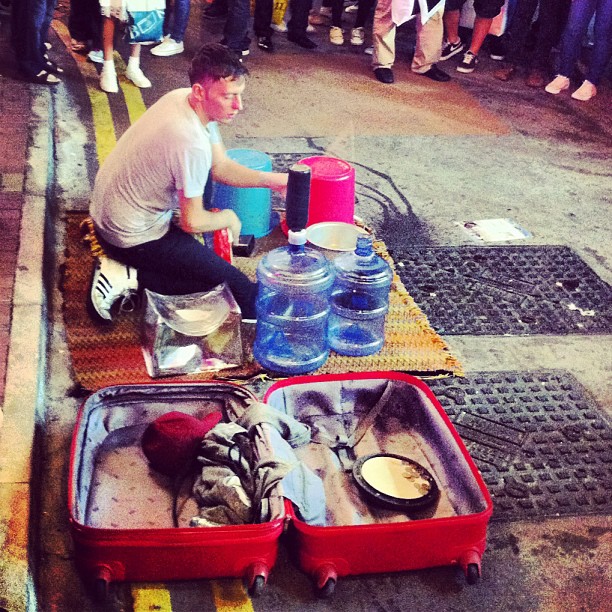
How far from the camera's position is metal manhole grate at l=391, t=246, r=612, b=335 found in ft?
15.6

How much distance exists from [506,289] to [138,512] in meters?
2.85

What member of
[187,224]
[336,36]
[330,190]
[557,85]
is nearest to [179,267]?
[187,224]

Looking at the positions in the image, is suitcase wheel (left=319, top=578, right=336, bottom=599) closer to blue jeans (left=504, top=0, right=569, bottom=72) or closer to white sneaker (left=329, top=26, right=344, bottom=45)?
blue jeans (left=504, top=0, right=569, bottom=72)

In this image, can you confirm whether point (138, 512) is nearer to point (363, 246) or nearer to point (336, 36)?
point (363, 246)

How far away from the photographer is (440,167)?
6.66 meters

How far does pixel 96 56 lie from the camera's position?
8094mm

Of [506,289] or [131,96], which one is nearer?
[506,289]

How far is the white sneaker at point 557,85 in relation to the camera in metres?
8.51

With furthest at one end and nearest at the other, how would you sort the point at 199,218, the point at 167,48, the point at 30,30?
the point at 167,48
the point at 30,30
the point at 199,218

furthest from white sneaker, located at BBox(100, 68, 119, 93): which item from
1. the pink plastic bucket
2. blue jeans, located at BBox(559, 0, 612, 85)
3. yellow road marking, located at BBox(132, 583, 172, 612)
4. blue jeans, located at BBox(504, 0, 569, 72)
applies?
yellow road marking, located at BBox(132, 583, 172, 612)

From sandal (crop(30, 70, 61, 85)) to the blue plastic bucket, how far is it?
2.81 metres

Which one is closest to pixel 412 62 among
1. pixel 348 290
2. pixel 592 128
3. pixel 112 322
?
pixel 592 128

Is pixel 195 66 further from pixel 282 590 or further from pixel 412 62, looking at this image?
pixel 412 62

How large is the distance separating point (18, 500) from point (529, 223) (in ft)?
13.9
